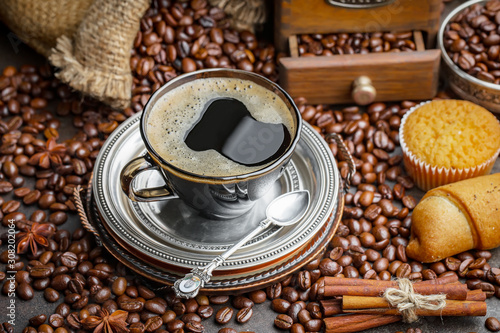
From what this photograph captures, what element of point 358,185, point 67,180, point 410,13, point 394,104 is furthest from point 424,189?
point 67,180

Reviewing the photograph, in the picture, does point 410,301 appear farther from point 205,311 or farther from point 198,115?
point 198,115

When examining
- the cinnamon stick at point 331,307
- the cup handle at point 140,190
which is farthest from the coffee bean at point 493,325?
the cup handle at point 140,190

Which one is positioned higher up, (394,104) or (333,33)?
(333,33)

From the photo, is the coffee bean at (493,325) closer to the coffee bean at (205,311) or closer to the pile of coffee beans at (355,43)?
the coffee bean at (205,311)

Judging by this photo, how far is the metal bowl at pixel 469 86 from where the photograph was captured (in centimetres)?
190

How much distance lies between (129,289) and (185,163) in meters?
0.40

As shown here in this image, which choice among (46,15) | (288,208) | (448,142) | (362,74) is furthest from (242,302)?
(46,15)

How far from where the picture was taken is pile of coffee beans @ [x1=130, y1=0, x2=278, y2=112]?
2.01 meters

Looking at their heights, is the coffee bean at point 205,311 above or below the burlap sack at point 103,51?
below

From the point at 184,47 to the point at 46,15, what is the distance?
0.45 m

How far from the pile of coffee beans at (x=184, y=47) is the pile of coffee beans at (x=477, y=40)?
598 millimetres

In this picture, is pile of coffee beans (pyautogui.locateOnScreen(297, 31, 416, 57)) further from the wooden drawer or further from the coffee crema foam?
the coffee crema foam

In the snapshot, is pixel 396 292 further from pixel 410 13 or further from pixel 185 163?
pixel 410 13

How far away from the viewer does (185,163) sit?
54.6 inches
